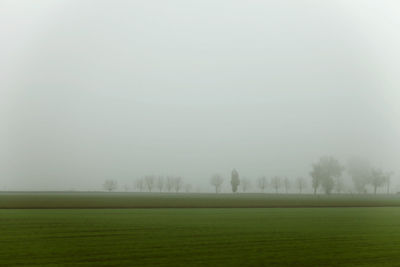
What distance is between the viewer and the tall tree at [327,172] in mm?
133250

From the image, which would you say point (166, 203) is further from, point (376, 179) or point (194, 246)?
point (376, 179)

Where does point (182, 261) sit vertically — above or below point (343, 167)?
below

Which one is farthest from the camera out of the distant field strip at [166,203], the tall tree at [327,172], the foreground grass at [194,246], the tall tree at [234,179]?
the tall tree at [234,179]

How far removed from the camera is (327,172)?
134m

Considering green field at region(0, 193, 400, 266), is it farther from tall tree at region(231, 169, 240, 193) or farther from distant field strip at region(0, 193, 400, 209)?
tall tree at region(231, 169, 240, 193)

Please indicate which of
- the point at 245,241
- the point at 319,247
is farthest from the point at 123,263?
the point at 319,247

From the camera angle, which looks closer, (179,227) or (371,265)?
(371,265)

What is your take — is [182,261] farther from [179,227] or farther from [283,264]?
[179,227]

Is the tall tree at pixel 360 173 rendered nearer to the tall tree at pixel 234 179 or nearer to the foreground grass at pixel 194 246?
the tall tree at pixel 234 179

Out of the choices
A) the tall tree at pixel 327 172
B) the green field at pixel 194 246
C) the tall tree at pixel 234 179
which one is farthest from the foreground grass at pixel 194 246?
the tall tree at pixel 234 179

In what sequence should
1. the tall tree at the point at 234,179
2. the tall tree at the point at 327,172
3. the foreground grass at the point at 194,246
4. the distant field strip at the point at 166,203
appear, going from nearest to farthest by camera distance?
the foreground grass at the point at 194,246, the distant field strip at the point at 166,203, the tall tree at the point at 327,172, the tall tree at the point at 234,179

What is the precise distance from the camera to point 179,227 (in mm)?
31031

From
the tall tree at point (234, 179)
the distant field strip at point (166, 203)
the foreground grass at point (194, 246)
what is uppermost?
the tall tree at point (234, 179)

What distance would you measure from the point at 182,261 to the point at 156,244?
493 cm
